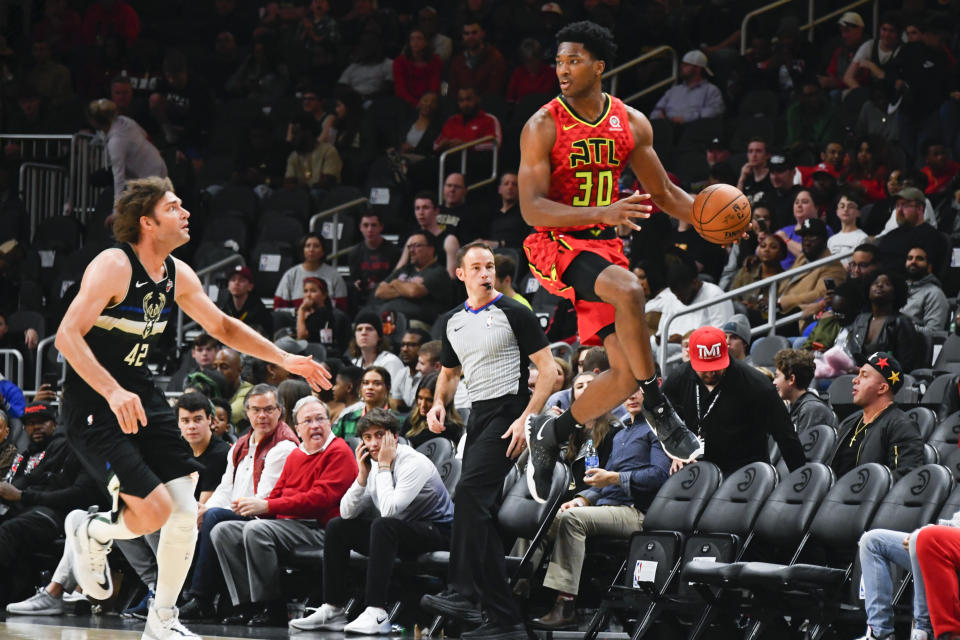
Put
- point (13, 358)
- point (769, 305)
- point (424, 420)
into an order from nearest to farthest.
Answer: point (424, 420) → point (769, 305) → point (13, 358)

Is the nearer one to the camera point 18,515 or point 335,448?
point 335,448

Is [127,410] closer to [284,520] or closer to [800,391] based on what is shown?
[284,520]

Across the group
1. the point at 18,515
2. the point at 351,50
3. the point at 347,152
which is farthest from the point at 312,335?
the point at 351,50

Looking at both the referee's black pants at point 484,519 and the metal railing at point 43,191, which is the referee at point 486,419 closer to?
the referee's black pants at point 484,519

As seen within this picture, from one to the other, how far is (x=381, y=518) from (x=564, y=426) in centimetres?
229

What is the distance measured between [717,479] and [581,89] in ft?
9.77

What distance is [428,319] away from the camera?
41.4 ft

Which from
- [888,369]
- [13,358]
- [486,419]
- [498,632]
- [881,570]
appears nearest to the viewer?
[881,570]

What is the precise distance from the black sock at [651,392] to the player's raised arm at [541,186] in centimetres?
76

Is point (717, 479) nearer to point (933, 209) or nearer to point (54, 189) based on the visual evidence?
point (933, 209)

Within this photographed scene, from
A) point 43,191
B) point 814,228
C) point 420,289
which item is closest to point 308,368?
point 420,289

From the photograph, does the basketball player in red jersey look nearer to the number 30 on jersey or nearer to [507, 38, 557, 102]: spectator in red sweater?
the number 30 on jersey

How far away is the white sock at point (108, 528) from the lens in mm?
6199

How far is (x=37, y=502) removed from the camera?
33.9 ft
